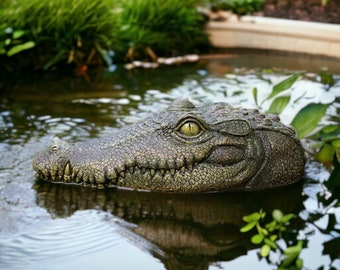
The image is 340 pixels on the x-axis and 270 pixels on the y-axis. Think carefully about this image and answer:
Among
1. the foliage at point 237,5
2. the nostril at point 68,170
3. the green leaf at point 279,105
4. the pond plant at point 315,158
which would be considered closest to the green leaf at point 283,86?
the pond plant at point 315,158

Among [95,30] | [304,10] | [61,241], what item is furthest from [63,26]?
[61,241]

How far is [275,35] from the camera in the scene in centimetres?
1069

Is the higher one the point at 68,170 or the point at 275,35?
the point at 275,35

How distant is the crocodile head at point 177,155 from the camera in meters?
5.14

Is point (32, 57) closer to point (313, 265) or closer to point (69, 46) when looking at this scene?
point (69, 46)

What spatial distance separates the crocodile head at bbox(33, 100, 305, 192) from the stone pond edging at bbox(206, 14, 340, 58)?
5122 mm

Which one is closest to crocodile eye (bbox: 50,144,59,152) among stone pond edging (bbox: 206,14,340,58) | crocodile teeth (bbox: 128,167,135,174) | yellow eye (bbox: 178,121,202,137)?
crocodile teeth (bbox: 128,167,135,174)

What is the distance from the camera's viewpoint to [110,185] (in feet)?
17.4

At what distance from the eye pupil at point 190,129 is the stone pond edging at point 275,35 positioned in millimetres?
5451

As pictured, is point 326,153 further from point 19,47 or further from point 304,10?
point 304,10

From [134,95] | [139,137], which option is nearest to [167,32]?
[134,95]

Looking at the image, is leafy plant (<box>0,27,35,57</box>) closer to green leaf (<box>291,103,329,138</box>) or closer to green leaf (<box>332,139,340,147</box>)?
green leaf (<box>291,103,329,138</box>)

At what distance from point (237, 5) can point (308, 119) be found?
5615 mm

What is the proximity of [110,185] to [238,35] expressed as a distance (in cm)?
621
